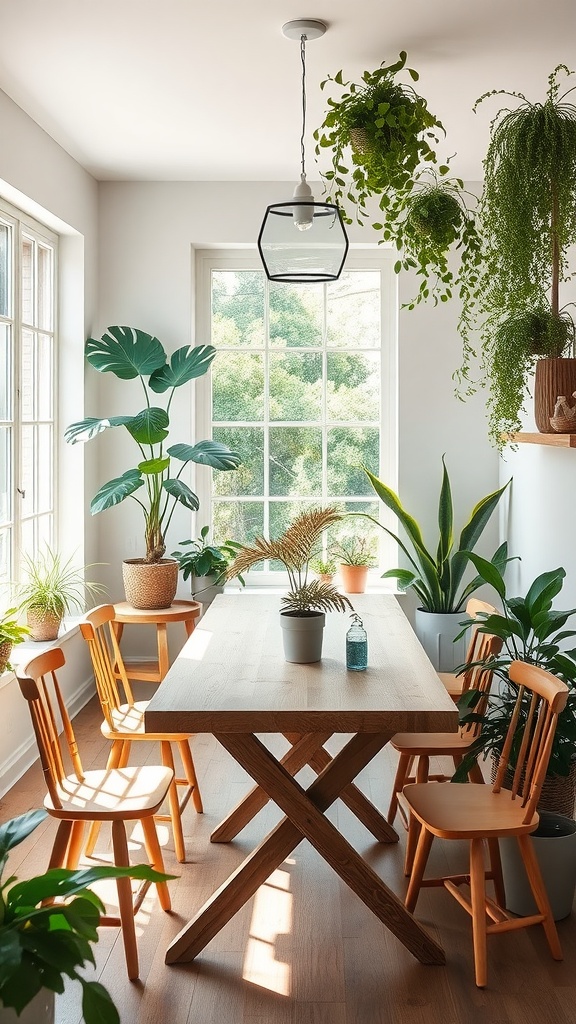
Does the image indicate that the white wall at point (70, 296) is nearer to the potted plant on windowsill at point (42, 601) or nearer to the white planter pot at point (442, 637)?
the potted plant on windowsill at point (42, 601)

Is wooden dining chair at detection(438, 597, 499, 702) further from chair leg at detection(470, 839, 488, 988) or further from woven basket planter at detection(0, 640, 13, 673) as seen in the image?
woven basket planter at detection(0, 640, 13, 673)

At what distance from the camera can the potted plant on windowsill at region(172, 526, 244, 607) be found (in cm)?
533

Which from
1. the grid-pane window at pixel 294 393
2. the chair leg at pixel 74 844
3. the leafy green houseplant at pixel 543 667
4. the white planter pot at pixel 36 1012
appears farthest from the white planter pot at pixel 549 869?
the grid-pane window at pixel 294 393

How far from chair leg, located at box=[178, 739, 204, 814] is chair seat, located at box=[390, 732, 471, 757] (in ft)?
2.65

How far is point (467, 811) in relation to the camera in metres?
2.72

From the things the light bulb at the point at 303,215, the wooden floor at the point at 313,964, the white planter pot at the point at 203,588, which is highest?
the light bulb at the point at 303,215

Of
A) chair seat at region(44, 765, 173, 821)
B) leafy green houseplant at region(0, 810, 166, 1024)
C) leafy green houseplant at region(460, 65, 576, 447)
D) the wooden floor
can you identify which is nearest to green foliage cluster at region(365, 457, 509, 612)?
leafy green houseplant at region(460, 65, 576, 447)

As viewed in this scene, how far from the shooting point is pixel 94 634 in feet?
11.0

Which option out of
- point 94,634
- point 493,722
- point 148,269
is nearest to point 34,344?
point 148,269

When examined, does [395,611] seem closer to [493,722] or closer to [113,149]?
[493,722]

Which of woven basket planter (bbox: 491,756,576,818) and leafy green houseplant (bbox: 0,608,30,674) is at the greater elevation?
leafy green houseplant (bbox: 0,608,30,674)

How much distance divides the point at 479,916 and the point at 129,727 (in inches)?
53.4

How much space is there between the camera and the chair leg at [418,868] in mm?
2883

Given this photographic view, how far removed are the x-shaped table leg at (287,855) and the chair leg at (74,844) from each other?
37cm
